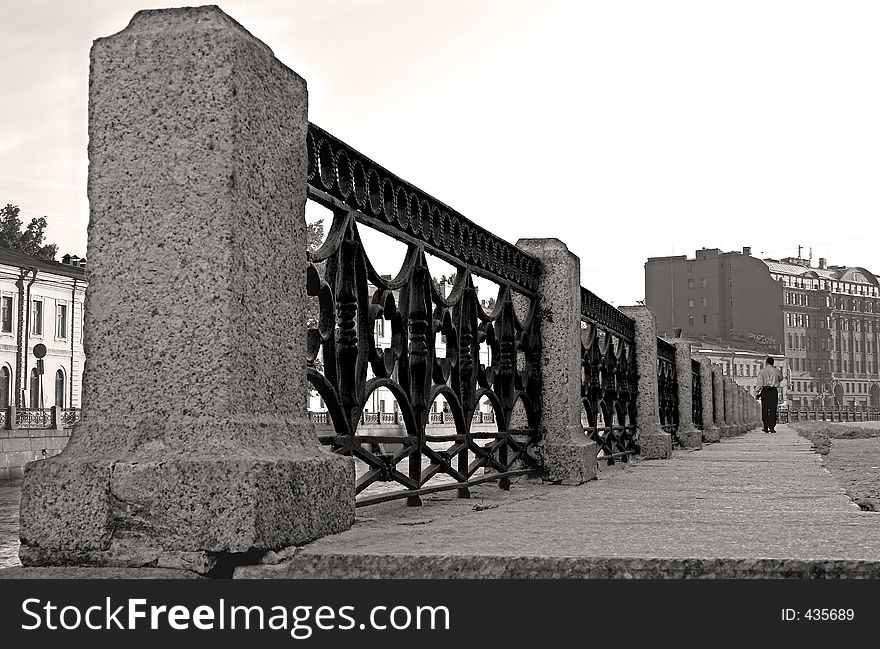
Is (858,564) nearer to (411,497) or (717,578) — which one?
(717,578)

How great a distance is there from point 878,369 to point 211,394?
136 metres

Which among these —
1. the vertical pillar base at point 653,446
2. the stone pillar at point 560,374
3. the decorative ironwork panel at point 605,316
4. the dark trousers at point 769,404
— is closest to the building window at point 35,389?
the dark trousers at point 769,404

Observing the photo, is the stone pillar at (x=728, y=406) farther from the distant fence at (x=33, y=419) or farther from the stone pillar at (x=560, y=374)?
the distant fence at (x=33, y=419)

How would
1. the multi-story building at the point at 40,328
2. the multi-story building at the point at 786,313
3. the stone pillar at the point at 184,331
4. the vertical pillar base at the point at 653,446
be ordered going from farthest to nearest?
1. the multi-story building at the point at 786,313
2. the multi-story building at the point at 40,328
3. the vertical pillar base at the point at 653,446
4. the stone pillar at the point at 184,331

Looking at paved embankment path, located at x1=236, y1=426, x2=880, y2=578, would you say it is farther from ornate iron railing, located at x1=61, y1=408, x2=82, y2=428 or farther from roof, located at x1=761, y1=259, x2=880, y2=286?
roof, located at x1=761, y1=259, x2=880, y2=286

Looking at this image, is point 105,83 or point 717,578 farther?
point 105,83

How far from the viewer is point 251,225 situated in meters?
3.35

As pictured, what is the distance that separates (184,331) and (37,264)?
53.0 m

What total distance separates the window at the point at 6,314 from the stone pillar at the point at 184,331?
50.9m

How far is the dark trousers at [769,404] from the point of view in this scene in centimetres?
2281

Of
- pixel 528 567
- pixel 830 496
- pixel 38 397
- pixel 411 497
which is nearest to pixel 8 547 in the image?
pixel 411 497

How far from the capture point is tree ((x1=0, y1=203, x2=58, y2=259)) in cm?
6347

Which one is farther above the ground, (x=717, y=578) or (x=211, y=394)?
(x=211, y=394)
